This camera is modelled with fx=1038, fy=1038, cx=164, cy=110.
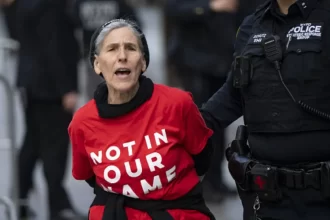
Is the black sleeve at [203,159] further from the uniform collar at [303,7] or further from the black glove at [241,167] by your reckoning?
the uniform collar at [303,7]

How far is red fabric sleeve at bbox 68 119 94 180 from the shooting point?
13.6ft

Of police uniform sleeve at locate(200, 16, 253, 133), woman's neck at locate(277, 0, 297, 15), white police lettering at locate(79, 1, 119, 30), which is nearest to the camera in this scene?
woman's neck at locate(277, 0, 297, 15)

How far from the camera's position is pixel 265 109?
4.00 meters

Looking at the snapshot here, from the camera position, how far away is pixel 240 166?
4113mm

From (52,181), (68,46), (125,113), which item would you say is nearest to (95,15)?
(68,46)

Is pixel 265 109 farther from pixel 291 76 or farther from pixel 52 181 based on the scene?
pixel 52 181

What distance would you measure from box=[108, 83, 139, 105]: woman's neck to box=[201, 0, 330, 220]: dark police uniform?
1.35 feet

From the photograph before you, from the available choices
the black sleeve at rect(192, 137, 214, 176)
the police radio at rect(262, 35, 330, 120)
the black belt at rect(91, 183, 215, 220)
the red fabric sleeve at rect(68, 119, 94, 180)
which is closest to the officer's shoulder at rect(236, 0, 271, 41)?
the police radio at rect(262, 35, 330, 120)

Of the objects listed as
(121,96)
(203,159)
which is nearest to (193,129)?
(203,159)

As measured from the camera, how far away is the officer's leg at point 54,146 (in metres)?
7.30

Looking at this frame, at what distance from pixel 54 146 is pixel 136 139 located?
3.39 metres

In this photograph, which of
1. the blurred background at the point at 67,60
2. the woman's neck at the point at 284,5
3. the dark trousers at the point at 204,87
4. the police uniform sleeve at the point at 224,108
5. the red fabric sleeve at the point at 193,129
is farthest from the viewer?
the dark trousers at the point at 204,87

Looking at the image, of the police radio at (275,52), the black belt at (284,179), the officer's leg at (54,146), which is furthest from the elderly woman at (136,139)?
the officer's leg at (54,146)

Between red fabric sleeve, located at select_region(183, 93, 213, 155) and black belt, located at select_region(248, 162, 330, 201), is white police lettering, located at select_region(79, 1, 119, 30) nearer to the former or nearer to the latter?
red fabric sleeve, located at select_region(183, 93, 213, 155)
